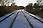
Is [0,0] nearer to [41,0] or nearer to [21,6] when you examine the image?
[41,0]

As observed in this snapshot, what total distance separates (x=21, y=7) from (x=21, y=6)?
906 millimetres

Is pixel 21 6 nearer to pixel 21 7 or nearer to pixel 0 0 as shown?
pixel 21 7

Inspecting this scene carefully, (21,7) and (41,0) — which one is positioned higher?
(41,0)

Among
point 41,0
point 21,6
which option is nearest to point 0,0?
point 41,0

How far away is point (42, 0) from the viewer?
19.5 m

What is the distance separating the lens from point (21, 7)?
41531 millimetres

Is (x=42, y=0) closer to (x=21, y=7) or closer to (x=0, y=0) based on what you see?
(x=0, y=0)

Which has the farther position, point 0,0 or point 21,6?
point 21,6

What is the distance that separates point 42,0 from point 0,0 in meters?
7.57

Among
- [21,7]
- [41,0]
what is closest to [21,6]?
[21,7]

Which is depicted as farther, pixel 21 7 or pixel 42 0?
pixel 21 7

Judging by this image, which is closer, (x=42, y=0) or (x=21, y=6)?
(x=42, y=0)

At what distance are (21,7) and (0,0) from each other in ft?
75.7

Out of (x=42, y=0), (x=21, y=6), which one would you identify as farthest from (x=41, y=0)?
(x=21, y=6)
